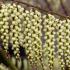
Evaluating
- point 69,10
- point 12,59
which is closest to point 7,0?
point 12,59

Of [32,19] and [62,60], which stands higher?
[32,19]

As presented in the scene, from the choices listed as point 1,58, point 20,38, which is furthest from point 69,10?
point 20,38

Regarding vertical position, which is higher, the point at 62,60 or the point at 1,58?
the point at 1,58

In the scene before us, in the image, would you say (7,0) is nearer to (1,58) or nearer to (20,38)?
(1,58)

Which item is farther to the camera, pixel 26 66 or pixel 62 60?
pixel 26 66

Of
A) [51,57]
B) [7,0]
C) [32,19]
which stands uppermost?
[7,0]

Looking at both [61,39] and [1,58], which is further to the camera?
[1,58]

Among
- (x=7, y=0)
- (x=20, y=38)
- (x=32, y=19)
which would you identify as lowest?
(x=20, y=38)

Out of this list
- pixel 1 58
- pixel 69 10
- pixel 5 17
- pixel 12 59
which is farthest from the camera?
pixel 69 10

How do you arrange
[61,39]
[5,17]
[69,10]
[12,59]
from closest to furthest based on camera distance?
[5,17] < [61,39] < [12,59] < [69,10]

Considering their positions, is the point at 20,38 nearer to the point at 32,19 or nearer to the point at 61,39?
the point at 32,19
